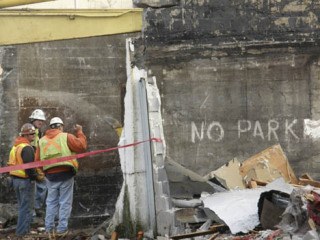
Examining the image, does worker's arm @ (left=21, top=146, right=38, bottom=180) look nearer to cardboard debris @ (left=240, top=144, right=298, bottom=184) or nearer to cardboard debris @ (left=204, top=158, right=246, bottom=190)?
cardboard debris @ (left=204, top=158, right=246, bottom=190)

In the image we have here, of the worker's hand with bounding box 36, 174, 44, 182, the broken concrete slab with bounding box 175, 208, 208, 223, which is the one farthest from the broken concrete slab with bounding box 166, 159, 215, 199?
the worker's hand with bounding box 36, 174, 44, 182

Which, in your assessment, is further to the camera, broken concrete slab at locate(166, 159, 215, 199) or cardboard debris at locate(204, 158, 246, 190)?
cardboard debris at locate(204, 158, 246, 190)

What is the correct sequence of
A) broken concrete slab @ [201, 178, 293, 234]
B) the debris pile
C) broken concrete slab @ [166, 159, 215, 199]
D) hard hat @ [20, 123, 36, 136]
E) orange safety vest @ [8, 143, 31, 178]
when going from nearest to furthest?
the debris pile → broken concrete slab @ [201, 178, 293, 234] → broken concrete slab @ [166, 159, 215, 199] → orange safety vest @ [8, 143, 31, 178] → hard hat @ [20, 123, 36, 136]

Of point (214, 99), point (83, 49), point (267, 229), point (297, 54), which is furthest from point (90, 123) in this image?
point (267, 229)

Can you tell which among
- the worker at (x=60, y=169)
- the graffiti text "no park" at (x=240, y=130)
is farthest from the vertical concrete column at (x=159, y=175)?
the graffiti text "no park" at (x=240, y=130)

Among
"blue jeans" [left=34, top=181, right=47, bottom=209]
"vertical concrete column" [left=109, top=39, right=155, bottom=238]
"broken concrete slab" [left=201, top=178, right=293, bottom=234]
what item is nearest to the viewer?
"broken concrete slab" [left=201, top=178, right=293, bottom=234]

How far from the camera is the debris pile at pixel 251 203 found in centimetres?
735

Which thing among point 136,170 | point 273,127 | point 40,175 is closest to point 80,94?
point 40,175

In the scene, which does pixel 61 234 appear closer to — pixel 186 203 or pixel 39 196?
pixel 186 203

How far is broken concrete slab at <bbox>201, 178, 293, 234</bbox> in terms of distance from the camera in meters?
8.16

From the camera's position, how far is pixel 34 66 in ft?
43.1

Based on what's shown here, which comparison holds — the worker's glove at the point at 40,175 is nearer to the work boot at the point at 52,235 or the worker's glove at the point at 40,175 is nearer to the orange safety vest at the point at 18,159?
the orange safety vest at the point at 18,159

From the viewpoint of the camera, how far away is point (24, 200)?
35.6 ft

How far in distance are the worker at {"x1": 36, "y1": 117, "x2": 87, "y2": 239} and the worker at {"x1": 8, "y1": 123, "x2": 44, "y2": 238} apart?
26cm
